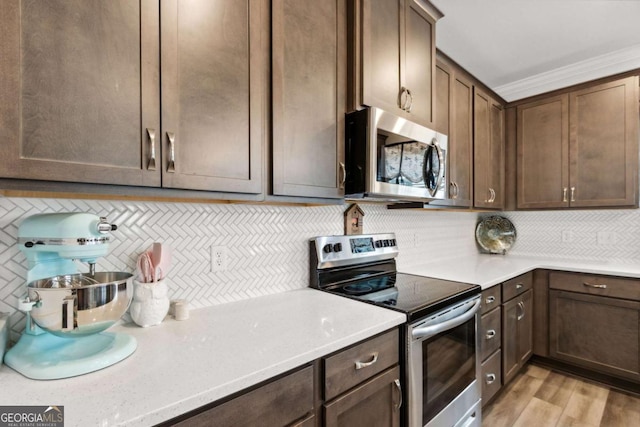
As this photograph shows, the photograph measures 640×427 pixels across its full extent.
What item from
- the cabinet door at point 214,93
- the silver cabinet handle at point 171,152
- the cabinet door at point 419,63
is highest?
the cabinet door at point 419,63

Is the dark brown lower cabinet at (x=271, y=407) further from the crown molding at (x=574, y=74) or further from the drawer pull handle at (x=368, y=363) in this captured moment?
the crown molding at (x=574, y=74)

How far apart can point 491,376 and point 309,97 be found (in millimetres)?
2022

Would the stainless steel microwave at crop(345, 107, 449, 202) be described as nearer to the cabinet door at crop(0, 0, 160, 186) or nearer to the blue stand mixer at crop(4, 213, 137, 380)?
the cabinet door at crop(0, 0, 160, 186)

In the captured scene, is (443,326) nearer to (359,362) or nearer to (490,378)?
(359,362)

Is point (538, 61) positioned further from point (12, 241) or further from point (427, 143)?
point (12, 241)

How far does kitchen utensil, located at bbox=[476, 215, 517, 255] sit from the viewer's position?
3.19 meters

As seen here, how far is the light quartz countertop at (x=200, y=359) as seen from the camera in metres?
0.65

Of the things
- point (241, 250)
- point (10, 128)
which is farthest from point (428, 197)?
point (10, 128)

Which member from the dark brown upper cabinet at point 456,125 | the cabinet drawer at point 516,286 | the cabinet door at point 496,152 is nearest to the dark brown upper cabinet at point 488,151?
the cabinet door at point 496,152

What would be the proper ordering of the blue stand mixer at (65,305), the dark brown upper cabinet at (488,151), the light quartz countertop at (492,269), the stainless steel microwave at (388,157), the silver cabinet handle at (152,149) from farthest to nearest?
the dark brown upper cabinet at (488,151), the light quartz countertop at (492,269), the stainless steel microwave at (388,157), the silver cabinet handle at (152,149), the blue stand mixer at (65,305)

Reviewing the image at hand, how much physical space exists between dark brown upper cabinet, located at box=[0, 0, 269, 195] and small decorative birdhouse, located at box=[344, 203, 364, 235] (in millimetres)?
871

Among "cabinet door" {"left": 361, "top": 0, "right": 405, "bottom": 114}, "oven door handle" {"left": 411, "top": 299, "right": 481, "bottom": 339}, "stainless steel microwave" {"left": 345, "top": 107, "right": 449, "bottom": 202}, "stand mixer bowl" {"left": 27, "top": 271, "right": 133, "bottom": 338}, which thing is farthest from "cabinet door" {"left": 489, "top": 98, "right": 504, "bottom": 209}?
"stand mixer bowl" {"left": 27, "top": 271, "right": 133, "bottom": 338}

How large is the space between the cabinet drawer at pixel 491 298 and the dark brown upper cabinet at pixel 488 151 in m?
0.76

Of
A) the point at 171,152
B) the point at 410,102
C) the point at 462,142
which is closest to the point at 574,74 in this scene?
the point at 462,142
